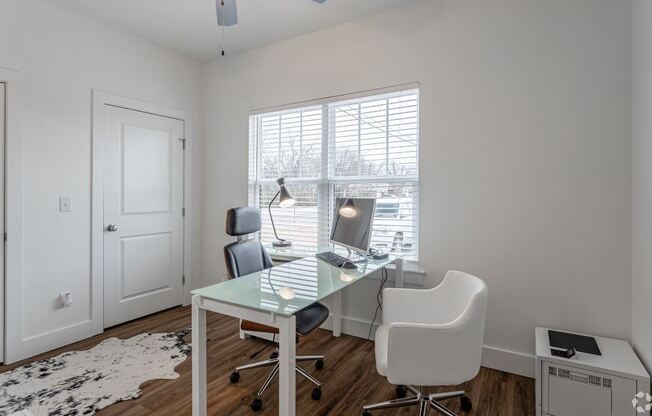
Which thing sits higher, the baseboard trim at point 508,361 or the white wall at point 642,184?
the white wall at point 642,184

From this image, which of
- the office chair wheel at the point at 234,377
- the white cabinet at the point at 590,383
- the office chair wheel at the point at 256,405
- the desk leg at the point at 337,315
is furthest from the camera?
the desk leg at the point at 337,315

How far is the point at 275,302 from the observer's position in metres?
1.61

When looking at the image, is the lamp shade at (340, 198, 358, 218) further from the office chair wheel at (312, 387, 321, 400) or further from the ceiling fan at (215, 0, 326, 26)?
the ceiling fan at (215, 0, 326, 26)

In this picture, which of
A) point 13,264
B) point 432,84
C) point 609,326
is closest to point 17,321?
point 13,264

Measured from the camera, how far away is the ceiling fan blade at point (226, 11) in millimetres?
1832

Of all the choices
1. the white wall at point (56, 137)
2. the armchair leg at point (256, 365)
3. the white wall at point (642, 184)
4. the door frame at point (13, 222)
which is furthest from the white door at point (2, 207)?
the white wall at point (642, 184)

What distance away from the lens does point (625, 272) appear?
80.4 inches

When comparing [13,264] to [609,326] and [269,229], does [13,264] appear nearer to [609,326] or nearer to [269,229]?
[269,229]

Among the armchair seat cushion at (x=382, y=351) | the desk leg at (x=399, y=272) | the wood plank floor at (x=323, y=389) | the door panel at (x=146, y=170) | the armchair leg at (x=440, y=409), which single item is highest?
the door panel at (x=146, y=170)

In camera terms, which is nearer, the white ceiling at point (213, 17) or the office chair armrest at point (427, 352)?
Result: the office chair armrest at point (427, 352)

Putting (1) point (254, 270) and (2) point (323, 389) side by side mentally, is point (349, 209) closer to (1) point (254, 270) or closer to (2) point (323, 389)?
(1) point (254, 270)

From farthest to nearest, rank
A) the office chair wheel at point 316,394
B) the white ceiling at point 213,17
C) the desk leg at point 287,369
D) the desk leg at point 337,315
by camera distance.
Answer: the desk leg at point 337,315, the white ceiling at point 213,17, the office chair wheel at point 316,394, the desk leg at point 287,369

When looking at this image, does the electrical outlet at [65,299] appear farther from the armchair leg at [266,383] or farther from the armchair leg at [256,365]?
the armchair leg at [266,383]

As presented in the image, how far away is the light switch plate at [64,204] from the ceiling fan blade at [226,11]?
203 centimetres
